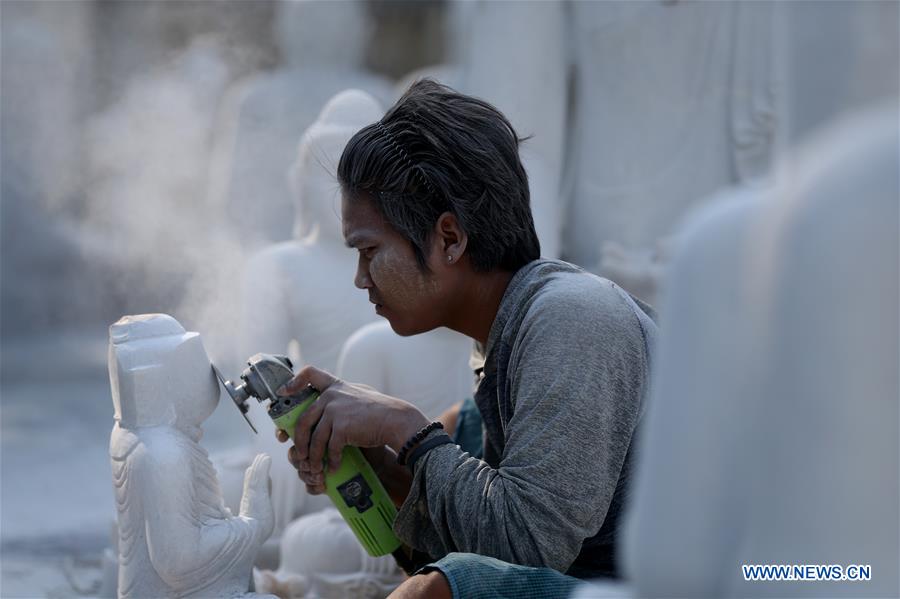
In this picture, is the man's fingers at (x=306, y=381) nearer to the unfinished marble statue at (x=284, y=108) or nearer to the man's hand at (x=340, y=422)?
the man's hand at (x=340, y=422)

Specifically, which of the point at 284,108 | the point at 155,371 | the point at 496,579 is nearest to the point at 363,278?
the point at 155,371

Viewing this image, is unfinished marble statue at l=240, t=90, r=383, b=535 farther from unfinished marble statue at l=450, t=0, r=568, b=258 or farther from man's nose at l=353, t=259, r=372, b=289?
man's nose at l=353, t=259, r=372, b=289

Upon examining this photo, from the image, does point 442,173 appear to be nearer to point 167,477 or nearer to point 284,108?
point 167,477

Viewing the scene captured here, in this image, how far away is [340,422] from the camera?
224cm

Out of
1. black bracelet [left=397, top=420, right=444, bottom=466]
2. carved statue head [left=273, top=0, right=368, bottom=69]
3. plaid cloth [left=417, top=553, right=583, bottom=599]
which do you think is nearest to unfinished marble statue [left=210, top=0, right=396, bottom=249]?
carved statue head [left=273, top=0, right=368, bottom=69]

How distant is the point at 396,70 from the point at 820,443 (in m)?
9.70

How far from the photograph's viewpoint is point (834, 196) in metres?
1.14

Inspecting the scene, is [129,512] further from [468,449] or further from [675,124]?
[675,124]

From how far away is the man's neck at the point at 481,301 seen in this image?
236 cm

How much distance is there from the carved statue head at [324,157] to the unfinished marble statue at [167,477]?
61.4 inches

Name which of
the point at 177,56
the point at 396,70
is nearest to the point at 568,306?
the point at 177,56

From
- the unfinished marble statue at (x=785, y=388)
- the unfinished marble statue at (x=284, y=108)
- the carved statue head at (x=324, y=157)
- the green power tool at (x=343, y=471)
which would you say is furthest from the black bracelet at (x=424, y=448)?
the unfinished marble statue at (x=284, y=108)

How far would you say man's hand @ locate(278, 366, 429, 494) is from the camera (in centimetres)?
224

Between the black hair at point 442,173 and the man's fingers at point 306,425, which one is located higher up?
the black hair at point 442,173
